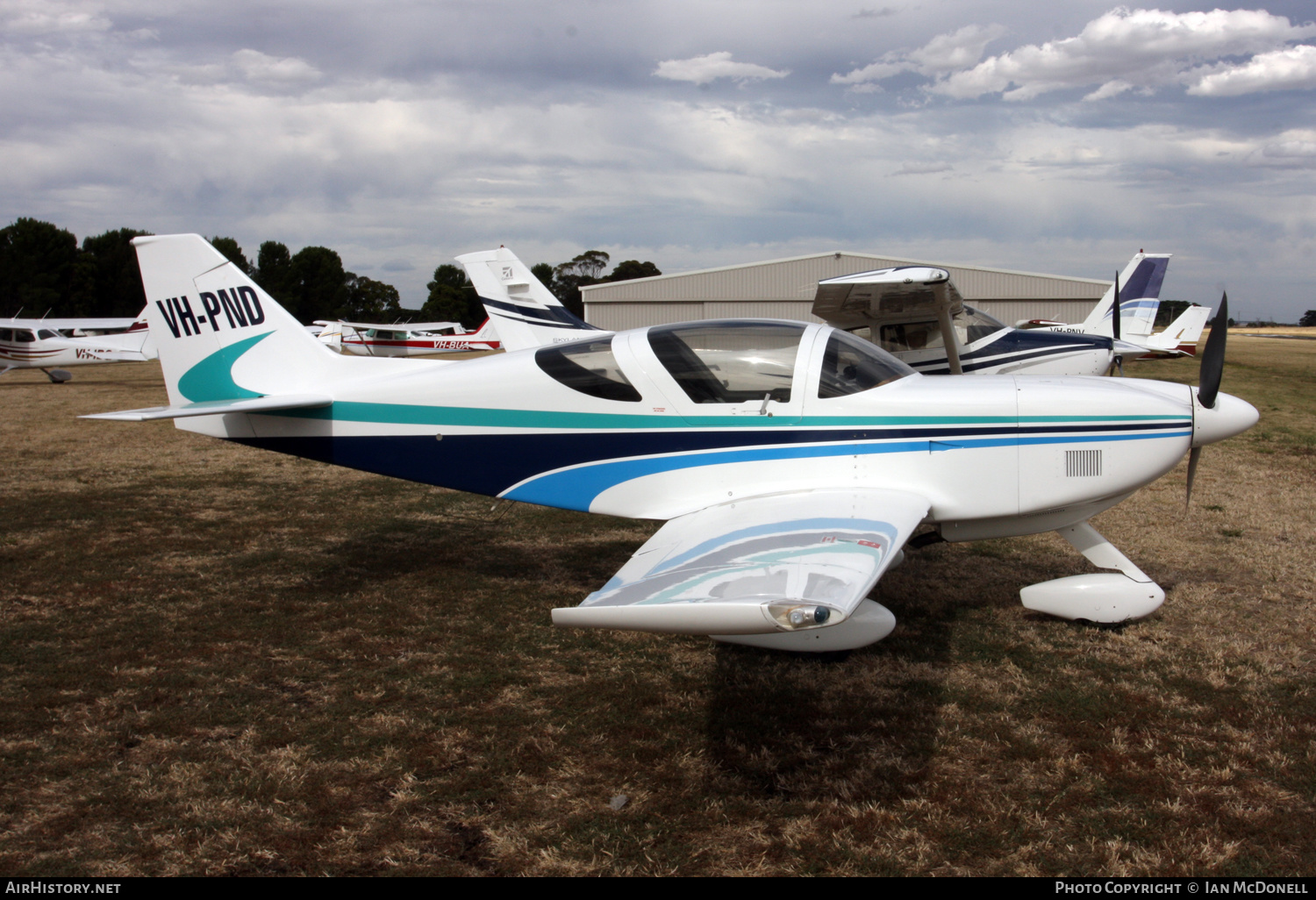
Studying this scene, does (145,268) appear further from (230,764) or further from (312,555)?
(230,764)

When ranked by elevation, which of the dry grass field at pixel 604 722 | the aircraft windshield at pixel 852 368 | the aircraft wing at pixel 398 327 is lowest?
the dry grass field at pixel 604 722

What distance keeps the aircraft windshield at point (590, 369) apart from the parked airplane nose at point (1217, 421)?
3124mm

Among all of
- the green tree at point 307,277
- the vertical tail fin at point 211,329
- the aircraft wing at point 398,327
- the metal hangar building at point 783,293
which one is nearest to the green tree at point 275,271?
the green tree at point 307,277

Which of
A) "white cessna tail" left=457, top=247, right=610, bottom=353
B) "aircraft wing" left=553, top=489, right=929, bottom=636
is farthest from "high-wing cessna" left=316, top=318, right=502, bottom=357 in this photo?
"aircraft wing" left=553, top=489, right=929, bottom=636

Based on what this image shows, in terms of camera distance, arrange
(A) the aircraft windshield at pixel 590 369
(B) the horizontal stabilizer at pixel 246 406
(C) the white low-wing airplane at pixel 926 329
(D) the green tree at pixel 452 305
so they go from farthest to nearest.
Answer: (D) the green tree at pixel 452 305 → (C) the white low-wing airplane at pixel 926 329 → (B) the horizontal stabilizer at pixel 246 406 → (A) the aircraft windshield at pixel 590 369

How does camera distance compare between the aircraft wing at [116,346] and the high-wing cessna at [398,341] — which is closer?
the aircraft wing at [116,346]

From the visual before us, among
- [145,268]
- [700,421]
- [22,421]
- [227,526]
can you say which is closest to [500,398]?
[700,421]

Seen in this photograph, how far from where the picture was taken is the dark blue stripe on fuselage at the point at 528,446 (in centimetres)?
452

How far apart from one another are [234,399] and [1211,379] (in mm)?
6218

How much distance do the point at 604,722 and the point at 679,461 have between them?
156 centimetres

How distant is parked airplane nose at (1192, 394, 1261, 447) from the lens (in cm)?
459

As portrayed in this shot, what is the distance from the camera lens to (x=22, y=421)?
15.3 m

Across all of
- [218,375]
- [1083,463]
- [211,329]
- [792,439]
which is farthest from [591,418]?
[211,329]

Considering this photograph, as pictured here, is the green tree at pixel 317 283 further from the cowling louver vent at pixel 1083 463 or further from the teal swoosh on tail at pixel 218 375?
the cowling louver vent at pixel 1083 463
